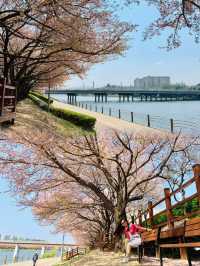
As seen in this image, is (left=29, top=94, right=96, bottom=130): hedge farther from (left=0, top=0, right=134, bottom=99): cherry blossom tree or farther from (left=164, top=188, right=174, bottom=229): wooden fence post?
(left=164, top=188, right=174, bottom=229): wooden fence post

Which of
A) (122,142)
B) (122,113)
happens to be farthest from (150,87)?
(122,142)

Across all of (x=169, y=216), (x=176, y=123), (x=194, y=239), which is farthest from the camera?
(x=176, y=123)

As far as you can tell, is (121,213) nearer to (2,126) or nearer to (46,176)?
(46,176)

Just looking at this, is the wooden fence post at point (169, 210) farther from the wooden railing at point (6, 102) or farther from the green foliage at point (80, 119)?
the green foliage at point (80, 119)

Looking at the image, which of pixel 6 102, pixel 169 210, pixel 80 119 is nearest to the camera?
pixel 169 210

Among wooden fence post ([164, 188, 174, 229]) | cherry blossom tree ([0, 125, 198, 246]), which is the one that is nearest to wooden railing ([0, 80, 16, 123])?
cherry blossom tree ([0, 125, 198, 246])

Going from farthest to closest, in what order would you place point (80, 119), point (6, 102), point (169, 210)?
point (80, 119) → point (6, 102) → point (169, 210)

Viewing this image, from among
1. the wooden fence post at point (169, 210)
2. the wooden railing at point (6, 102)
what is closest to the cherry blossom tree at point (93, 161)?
the wooden railing at point (6, 102)

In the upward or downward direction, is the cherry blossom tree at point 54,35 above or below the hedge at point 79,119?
above

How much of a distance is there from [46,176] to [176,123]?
21.0 feet

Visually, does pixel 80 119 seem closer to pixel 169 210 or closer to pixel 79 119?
pixel 79 119

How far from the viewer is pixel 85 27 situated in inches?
372

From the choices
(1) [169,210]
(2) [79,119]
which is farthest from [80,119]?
(1) [169,210]

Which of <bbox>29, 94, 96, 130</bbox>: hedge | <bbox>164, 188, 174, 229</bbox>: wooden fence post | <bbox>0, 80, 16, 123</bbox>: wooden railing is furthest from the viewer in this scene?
<bbox>29, 94, 96, 130</bbox>: hedge
